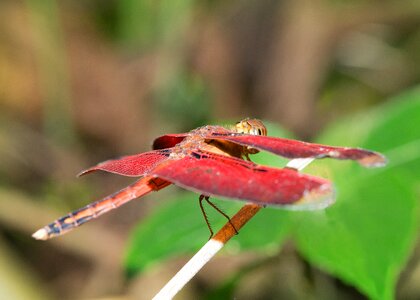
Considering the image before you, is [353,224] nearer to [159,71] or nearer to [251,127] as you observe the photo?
[251,127]

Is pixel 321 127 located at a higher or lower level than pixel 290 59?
lower

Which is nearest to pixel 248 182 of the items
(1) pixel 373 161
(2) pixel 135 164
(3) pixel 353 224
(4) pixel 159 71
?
(1) pixel 373 161

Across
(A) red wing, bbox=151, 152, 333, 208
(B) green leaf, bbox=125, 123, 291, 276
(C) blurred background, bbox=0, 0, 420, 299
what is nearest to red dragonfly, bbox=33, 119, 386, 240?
(A) red wing, bbox=151, 152, 333, 208

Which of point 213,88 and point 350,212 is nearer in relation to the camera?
point 350,212

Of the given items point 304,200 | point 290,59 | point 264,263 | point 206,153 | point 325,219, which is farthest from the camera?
point 290,59

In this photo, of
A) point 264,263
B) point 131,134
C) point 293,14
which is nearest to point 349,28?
Result: point 293,14

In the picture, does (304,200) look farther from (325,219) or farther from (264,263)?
(264,263)

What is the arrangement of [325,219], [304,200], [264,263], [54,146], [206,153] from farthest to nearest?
[54,146]
[264,263]
[325,219]
[206,153]
[304,200]

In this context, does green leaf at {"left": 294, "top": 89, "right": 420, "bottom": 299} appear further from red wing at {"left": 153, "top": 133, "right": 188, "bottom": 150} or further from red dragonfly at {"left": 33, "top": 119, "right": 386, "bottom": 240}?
red wing at {"left": 153, "top": 133, "right": 188, "bottom": 150}
